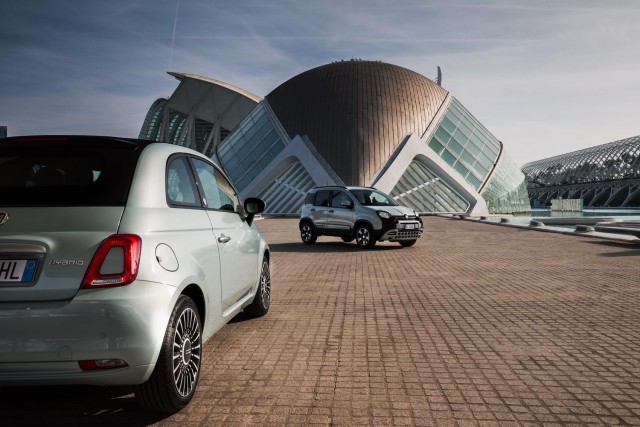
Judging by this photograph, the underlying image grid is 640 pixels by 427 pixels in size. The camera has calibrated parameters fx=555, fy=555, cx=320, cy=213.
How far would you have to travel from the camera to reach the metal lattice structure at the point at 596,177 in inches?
4063

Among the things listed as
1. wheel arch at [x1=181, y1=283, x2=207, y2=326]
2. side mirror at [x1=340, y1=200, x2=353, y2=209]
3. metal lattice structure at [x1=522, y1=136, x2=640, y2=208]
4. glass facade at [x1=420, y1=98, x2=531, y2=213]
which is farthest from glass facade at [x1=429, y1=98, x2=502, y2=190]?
metal lattice structure at [x1=522, y1=136, x2=640, y2=208]

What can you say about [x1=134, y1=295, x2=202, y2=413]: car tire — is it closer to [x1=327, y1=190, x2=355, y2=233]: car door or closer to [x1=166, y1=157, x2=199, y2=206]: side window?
[x1=166, y1=157, x2=199, y2=206]: side window

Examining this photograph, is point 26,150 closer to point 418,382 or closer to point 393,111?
point 418,382

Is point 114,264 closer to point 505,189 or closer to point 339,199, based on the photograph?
point 339,199

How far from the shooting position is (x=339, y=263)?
12.2 m

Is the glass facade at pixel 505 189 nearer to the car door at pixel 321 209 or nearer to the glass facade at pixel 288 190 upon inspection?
the glass facade at pixel 288 190

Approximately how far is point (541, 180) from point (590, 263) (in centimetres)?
13091

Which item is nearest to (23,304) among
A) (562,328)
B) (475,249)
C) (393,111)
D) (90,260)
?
(90,260)

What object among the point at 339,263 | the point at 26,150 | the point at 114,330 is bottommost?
Answer: the point at 339,263

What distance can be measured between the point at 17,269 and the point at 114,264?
0.54 m

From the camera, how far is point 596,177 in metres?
113

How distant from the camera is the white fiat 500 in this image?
3.07m

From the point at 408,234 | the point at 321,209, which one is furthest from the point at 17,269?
the point at 321,209

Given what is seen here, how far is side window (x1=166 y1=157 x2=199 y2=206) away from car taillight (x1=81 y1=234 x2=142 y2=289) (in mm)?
673
